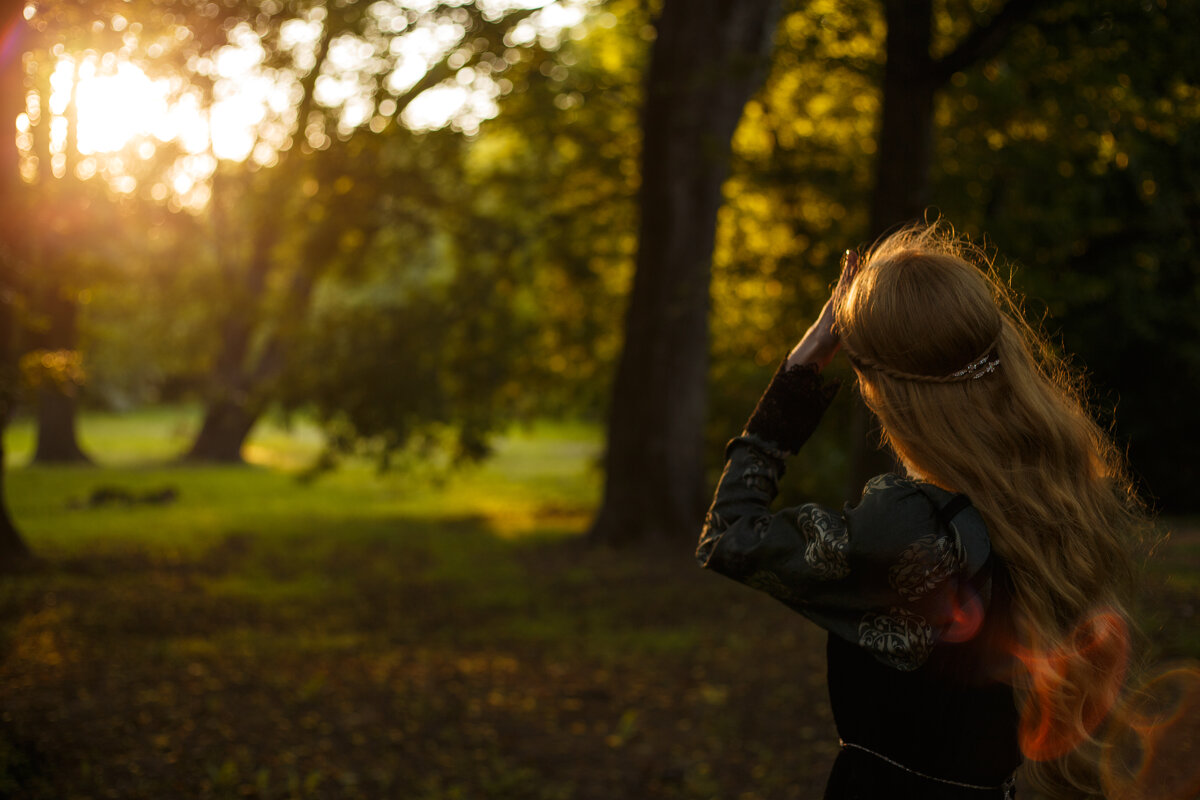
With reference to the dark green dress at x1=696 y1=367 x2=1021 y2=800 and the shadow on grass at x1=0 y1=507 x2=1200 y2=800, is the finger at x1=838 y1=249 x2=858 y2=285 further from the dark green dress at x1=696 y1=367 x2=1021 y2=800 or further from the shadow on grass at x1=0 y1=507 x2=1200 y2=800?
the shadow on grass at x1=0 y1=507 x2=1200 y2=800

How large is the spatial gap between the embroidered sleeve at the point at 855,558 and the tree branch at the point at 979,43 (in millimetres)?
4820

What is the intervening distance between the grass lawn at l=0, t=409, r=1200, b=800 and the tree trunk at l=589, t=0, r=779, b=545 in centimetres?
74

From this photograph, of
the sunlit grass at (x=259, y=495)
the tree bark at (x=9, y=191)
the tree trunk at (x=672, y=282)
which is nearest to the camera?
the tree bark at (x=9, y=191)

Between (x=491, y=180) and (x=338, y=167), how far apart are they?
3350 mm

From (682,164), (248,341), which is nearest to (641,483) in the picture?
(682,164)

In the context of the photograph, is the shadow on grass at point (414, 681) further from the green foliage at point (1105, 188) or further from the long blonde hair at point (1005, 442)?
the long blonde hair at point (1005, 442)

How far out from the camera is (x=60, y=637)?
827 centimetres

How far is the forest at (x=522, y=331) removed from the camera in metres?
6.13

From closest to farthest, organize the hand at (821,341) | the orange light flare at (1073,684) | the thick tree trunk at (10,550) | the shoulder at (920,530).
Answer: the shoulder at (920,530) → the orange light flare at (1073,684) → the hand at (821,341) → the thick tree trunk at (10,550)

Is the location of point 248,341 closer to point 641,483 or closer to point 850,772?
point 641,483

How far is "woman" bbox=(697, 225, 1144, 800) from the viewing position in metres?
1.89

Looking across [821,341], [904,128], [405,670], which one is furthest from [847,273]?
[405,670]

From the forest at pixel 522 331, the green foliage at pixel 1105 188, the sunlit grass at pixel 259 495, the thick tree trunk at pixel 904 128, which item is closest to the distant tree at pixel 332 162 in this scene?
the forest at pixel 522 331

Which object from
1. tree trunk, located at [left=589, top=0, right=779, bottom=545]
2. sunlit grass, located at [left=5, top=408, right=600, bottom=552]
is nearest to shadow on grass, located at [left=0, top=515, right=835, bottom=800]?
tree trunk, located at [left=589, top=0, right=779, bottom=545]
